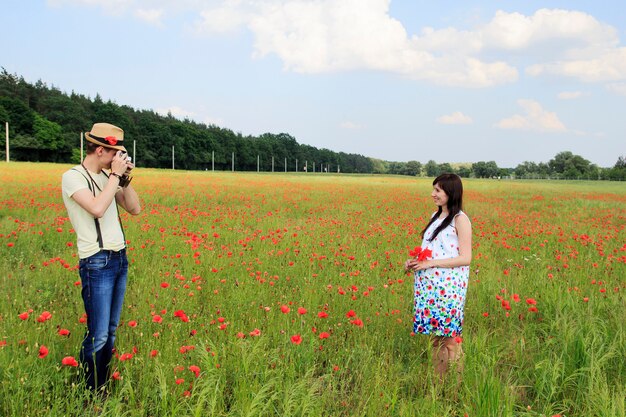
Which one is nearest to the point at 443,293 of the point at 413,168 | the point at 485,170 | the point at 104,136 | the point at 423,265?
the point at 423,265

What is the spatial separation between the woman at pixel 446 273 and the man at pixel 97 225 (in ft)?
7.18

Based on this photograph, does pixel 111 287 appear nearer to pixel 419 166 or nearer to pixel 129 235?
pixel 129 235

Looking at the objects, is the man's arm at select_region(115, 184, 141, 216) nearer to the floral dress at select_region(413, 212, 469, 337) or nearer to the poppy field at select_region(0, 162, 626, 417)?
the poppy field at select_region(0, 162, 626, 417)

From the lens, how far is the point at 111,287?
9.29 ft

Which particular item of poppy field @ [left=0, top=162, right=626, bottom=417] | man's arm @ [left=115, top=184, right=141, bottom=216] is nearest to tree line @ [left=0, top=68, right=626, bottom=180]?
poppy field @ [left=0, top=162, right=626, bottom=417]

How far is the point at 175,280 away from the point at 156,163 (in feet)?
288

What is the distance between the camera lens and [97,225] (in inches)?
108

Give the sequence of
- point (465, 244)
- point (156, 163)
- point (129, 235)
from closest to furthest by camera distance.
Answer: point (465, 244) → point (129, 235) → point (156, 163)

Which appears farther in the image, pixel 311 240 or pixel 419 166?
pixel 419 166

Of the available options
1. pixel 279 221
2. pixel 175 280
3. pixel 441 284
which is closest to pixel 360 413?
pixel 441 284

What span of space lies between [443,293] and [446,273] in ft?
0.53

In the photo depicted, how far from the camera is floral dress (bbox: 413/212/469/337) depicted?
339 centimetres

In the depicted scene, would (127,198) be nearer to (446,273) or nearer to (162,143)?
(446,273)

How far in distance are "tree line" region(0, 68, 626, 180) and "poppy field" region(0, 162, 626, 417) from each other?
67305 millimetres
